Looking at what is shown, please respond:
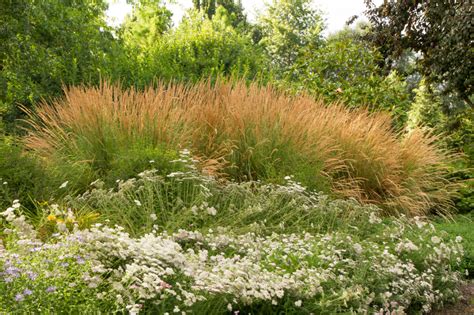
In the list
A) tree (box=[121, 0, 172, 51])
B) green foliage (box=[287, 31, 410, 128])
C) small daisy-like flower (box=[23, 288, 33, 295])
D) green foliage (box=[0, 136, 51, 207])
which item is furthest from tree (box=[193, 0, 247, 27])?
small daisy-like flower (box=[23, 288, 33, 295])

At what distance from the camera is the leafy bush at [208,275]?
121 inches

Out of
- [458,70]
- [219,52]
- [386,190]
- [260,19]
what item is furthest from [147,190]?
[260,19]

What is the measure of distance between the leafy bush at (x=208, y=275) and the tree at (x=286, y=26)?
116ft

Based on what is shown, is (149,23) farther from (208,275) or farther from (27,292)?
(27,292)

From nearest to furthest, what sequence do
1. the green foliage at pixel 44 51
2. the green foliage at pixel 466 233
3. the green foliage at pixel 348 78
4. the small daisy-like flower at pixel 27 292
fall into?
the small daisy-like flower at pixel 27 292 < the green foliage at pixel 466 233 < the green foliage at pixel 44 51 < the green foliage at pixel 348 78

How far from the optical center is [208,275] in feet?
11.6

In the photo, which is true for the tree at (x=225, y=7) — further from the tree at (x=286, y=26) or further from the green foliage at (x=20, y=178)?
the green foliage at (x=20, y=178)

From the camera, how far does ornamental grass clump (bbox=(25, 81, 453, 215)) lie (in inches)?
269

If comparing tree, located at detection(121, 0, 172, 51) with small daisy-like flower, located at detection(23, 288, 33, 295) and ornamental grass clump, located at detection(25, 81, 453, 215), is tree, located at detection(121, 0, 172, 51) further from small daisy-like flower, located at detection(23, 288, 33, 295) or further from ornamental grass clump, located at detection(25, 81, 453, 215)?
small daisy-like flower, located at detection(23, 288, 33, 295)

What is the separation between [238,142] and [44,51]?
5.90 m

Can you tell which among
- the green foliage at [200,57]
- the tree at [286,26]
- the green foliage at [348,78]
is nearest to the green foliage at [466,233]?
the green foliage at [348,78]

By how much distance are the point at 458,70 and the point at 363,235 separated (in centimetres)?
812

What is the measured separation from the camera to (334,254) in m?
4.68

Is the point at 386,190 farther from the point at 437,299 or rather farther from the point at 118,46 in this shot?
the point at 118,46
